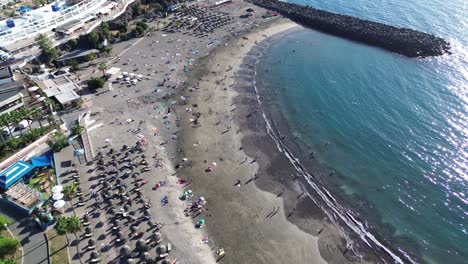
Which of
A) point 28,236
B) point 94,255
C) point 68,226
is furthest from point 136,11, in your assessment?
point 94,255

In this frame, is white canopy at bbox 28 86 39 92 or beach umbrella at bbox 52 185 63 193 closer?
beach umbrella at bbox 52 185 63 193

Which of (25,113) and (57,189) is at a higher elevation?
(25,113)

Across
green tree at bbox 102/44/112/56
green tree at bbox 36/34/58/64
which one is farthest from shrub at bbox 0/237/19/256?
green tree at bbox 102/44/112/56

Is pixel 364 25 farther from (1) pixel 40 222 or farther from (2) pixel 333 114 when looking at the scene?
(1) pixel 40 222

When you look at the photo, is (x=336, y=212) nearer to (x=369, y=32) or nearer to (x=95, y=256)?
(x=95, y=256)

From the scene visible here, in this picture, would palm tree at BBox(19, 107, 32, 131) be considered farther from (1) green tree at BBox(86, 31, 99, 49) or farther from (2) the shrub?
(1) green tree at BBox(86, 31, 99, 49)

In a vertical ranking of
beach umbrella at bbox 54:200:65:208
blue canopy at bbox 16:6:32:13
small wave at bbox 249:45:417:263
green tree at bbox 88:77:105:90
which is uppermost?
blue canopy at bbox 16:6:32:13
